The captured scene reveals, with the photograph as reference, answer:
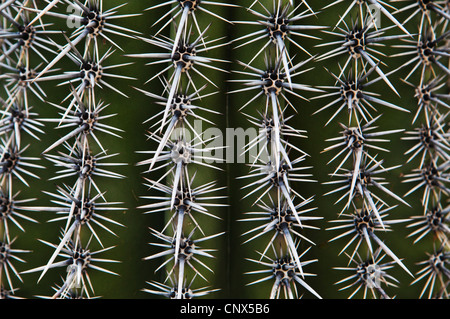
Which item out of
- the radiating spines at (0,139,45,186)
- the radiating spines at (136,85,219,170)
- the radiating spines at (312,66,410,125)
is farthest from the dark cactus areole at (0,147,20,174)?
the radiating spines at (312,66,410,125)

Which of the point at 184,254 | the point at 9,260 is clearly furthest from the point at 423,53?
the point at 9,260

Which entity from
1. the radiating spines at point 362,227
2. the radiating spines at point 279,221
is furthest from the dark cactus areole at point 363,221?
the radiating spines at point 279,221

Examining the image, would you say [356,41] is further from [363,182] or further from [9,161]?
[9,161]

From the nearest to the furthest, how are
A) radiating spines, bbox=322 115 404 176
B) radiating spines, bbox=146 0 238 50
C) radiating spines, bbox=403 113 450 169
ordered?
radiating spines, bbox=146 0 238 50, radiating spines, bbox=322 115 404 176, radiating spines, bbox=403 113 450 169

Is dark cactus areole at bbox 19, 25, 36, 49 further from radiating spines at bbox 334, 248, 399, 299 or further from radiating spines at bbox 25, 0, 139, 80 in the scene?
radiating spines at bbox 334, 248, 399, 299

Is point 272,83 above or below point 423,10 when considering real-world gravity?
below

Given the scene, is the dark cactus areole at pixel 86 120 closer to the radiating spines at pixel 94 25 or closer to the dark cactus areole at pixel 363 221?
the radiating spines at pixel 94 25
